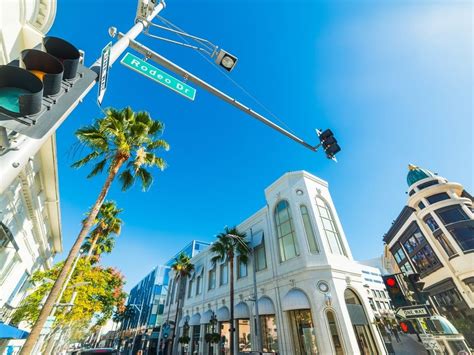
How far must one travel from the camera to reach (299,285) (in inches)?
658

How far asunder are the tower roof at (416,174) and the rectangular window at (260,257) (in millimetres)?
35213

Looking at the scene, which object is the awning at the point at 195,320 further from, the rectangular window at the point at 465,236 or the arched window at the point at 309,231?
the rectangular window at the point at 465,236

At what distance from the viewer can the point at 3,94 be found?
1646 millimetres

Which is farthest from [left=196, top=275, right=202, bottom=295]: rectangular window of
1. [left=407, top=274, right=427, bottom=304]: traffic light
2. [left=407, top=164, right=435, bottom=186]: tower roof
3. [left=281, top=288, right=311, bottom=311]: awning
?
[left=407, top=164, right=435, bottom=186]: tower roof

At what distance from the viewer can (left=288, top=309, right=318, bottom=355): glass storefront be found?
14.8 meters

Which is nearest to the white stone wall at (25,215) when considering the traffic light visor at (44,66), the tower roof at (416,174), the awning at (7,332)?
the awning at (7,332)

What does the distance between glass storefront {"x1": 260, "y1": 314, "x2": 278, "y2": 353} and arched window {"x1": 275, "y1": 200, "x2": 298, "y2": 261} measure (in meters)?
5.13

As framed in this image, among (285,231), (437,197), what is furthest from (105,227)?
(437,197)

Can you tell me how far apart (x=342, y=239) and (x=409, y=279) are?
13.1 metres

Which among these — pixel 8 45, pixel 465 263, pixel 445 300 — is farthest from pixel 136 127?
pixel 445 300

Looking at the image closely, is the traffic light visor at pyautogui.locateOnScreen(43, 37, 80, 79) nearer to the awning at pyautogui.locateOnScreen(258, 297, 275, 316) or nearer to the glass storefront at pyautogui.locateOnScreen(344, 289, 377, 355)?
the glass storefront at pyautogui.locateOnScreen(344, 289, 377, 355)

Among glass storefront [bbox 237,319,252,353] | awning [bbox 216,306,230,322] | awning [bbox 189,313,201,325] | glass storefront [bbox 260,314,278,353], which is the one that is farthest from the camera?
awning [bbox 189,313,201,325]

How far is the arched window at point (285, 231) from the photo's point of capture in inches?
752

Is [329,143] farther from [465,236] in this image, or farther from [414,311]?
[465,236]
